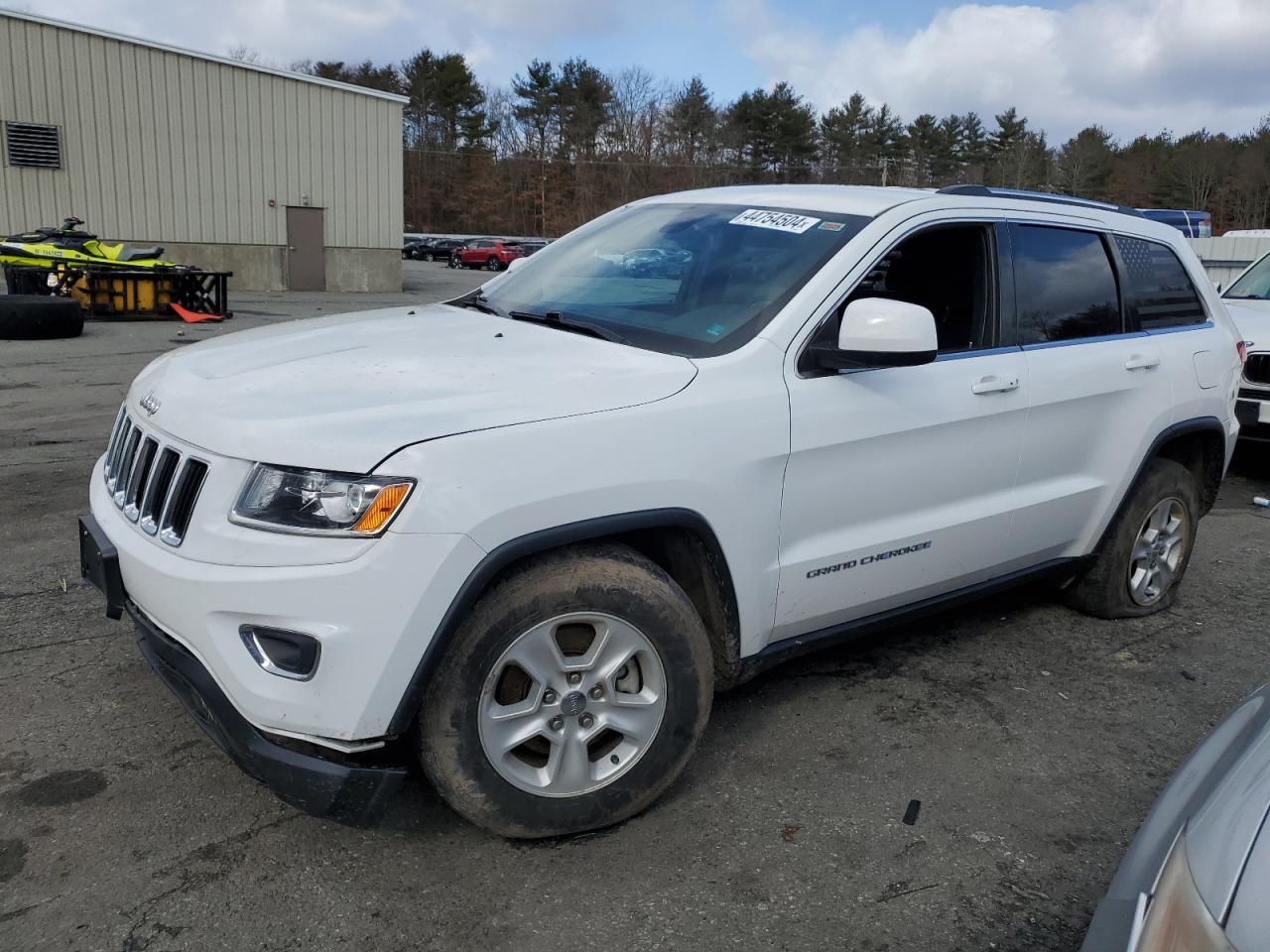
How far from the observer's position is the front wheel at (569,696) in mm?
2590

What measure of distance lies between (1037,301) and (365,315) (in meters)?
2.58

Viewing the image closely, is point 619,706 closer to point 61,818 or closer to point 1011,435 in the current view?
point 61,818

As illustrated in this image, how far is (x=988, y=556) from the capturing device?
12.6 feet

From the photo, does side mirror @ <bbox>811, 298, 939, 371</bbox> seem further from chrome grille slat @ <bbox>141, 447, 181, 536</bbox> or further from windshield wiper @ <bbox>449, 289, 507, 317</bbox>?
chrome grille slat @ <bbox>141, 447, 181, 536</bbox>

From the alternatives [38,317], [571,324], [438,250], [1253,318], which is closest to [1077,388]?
[571,324]

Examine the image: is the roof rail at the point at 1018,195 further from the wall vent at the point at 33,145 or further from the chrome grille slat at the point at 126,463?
the wall vent at the point at 33,145

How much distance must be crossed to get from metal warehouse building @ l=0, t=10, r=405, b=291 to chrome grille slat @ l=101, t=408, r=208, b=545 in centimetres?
2429

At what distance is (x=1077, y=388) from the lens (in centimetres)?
401

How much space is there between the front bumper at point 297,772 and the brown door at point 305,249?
26906mm

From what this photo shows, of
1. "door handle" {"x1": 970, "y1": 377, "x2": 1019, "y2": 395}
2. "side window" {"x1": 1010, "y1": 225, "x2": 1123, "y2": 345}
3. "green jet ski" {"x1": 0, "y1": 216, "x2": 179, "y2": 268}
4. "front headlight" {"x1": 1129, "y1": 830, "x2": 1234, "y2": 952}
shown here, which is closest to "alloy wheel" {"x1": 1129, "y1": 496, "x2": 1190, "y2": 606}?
"side window" {"x1": 1010, "y1": 225, "x2": 1123, "y2": 345}

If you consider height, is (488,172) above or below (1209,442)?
above

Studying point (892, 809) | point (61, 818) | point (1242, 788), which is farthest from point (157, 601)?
point (1242, 788)

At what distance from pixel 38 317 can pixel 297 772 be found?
13382mm

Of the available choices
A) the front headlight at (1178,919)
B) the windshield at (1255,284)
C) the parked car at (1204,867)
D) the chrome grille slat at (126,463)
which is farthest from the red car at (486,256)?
the front headlight at (1178,919)
